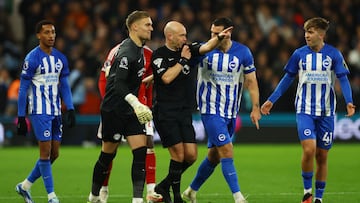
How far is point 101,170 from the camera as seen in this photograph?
10648 mm

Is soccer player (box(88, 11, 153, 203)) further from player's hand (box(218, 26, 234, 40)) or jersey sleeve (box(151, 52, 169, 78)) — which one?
player's hand (box(218, 26, 234, 40))

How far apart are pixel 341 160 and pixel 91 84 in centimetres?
676

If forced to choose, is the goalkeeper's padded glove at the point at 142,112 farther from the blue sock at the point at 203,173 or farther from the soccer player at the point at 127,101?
the blue sock at the point at 203,173

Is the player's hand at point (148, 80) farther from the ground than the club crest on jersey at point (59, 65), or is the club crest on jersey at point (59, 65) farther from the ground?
the club crest on jersey at point (59, 65)

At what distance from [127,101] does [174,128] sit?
117 centimetres

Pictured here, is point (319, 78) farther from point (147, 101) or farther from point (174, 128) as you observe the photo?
point (147, 101)

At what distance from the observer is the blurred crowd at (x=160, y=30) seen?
72.8 feet

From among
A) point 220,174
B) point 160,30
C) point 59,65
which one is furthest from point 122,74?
point 160,30

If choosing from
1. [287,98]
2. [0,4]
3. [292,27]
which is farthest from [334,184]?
[0,4]

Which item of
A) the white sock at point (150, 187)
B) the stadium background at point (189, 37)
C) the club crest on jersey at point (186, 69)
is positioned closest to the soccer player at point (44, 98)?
the white sock at point (150, 187)

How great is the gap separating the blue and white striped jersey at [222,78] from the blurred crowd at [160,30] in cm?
1061

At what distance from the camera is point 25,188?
37.8 feet

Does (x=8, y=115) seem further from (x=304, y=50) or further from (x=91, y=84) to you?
(x=304, y=50)

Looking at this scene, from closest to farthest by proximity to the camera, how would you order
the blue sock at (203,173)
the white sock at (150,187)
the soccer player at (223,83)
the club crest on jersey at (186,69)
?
the club crest on jersey at (186,69), the soccer player at (223,83), the blue sock at (203,173), the white sock at (150,187)
